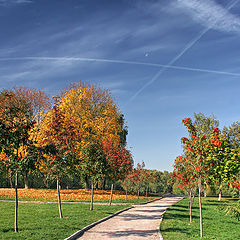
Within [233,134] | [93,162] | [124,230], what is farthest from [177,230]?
[233,134]

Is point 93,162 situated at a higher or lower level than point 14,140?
A: lower

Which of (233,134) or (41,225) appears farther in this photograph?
(233,134)

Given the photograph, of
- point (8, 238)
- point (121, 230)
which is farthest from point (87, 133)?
point (8, 238)

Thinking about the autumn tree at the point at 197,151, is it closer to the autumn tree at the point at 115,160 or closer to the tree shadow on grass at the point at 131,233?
the tree shadow on grass at the point at 131,233

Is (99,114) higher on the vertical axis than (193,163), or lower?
higher

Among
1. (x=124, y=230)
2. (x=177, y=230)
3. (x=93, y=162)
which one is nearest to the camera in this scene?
(x=124, y=230)

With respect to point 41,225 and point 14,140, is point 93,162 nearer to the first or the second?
point 41,225

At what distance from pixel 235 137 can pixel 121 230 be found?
33911mm

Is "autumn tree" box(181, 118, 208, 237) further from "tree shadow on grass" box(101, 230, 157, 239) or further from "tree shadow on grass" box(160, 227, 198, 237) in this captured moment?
"tree shadow on grass" box(101, 230, 157, 239)

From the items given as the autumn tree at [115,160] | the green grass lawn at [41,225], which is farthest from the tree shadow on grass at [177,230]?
the autumn tree at [115,160]

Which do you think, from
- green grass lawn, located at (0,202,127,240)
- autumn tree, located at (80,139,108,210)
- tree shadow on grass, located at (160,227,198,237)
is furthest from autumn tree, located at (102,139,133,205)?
tree shadow on grass, located at (160,227,198,237)

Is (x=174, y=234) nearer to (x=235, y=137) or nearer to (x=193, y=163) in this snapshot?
(x=193, y=163)

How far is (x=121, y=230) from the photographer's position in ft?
39.3

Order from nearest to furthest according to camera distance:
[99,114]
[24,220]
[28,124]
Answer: [28,124] < [24,220] < [99,114]
